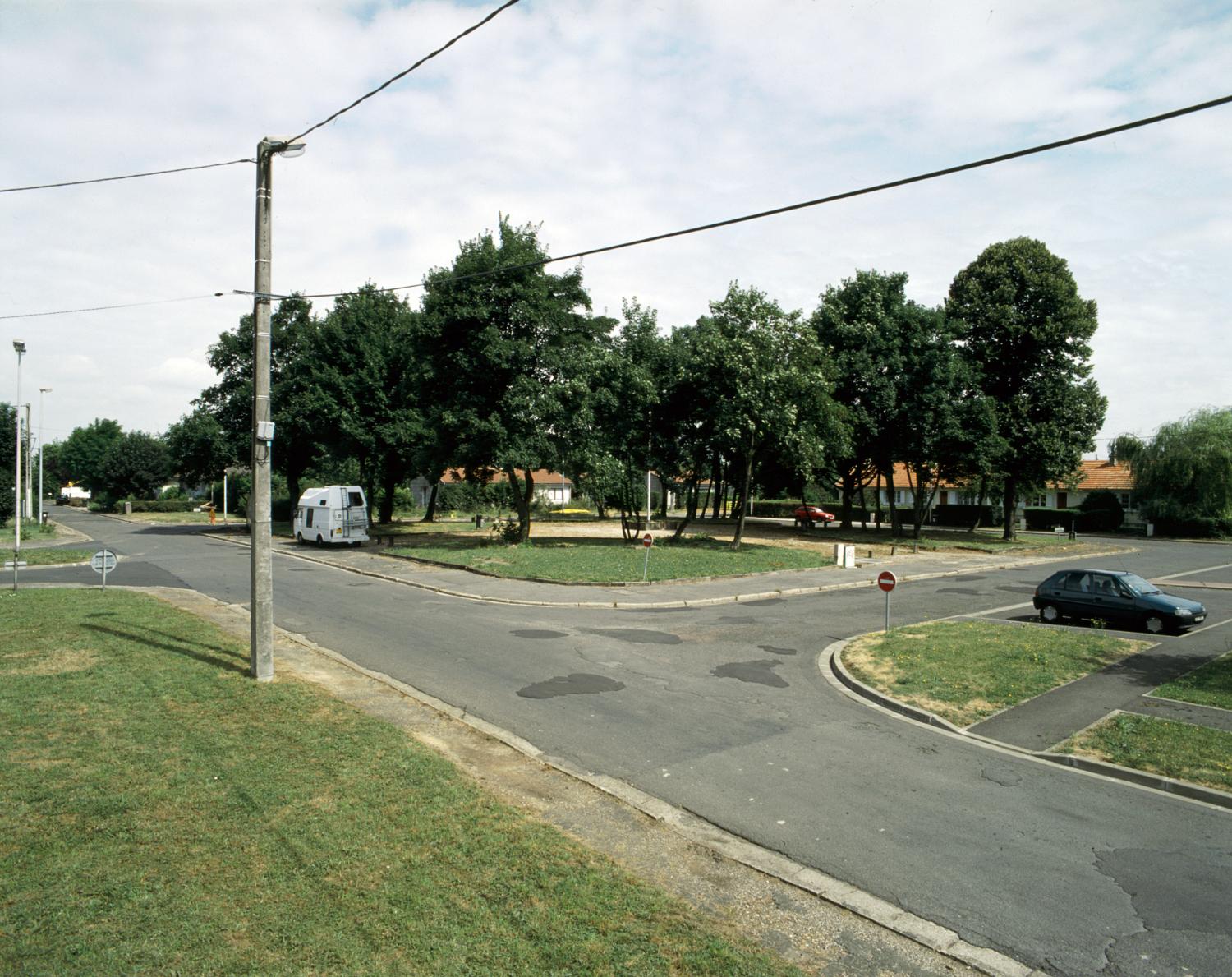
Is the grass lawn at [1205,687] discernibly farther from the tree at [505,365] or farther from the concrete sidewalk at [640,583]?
the tree at [505,365]

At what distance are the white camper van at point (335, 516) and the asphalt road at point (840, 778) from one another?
1941 cm

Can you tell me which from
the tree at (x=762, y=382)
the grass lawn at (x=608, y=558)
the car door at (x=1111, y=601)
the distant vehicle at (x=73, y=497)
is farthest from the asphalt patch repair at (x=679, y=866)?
the distant vehicle at (x=73, y=497)

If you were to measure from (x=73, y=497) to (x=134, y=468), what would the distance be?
1714 inches

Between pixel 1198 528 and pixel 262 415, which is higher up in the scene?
pixel 262 415

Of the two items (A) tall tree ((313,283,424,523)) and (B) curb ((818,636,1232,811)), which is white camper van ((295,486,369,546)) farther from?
(B) curb ((818,636,1232,811))

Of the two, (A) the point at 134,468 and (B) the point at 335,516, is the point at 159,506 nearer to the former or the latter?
(A) the point at 134,468

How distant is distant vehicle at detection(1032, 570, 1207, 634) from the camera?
16.6 metres

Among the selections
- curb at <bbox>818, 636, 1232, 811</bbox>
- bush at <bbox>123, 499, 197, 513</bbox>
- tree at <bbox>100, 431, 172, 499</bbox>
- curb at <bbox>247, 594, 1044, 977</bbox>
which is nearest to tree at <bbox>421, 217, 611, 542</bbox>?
curb at <bbox>818, 636, 1232, 811</bbox>

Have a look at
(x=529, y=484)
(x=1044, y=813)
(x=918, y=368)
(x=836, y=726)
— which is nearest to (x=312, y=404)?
(x=529, y=484)

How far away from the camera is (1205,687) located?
37.0ft

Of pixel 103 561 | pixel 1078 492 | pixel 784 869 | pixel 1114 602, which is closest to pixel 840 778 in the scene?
pixel 784 869

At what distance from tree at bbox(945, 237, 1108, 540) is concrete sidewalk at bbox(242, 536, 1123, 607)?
9208 mm

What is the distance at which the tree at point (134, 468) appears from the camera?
86875mm

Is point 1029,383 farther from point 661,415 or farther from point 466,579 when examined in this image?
point 466,579
